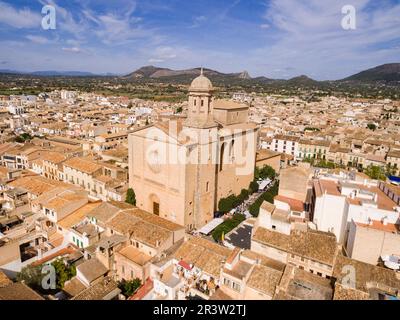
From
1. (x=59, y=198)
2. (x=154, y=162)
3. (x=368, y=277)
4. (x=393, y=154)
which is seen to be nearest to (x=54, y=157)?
(x=59, y=198)

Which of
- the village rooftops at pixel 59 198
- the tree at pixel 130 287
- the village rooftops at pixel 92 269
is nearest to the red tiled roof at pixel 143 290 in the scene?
the tree at pixel 130 287

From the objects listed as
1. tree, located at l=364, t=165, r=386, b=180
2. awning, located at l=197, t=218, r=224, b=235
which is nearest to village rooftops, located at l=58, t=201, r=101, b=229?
awning, located at l=197, t=218, r=224, b=235

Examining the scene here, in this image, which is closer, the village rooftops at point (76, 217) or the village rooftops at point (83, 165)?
the village rooftops at point (76, 217)

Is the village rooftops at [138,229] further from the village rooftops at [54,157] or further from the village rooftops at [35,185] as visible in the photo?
the village rooftops at [54,157]

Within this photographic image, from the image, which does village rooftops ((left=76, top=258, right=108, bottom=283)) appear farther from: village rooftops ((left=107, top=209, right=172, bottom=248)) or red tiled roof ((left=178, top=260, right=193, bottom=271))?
red tiled roof ((left=178, top=260, right=193, bottom=271))
